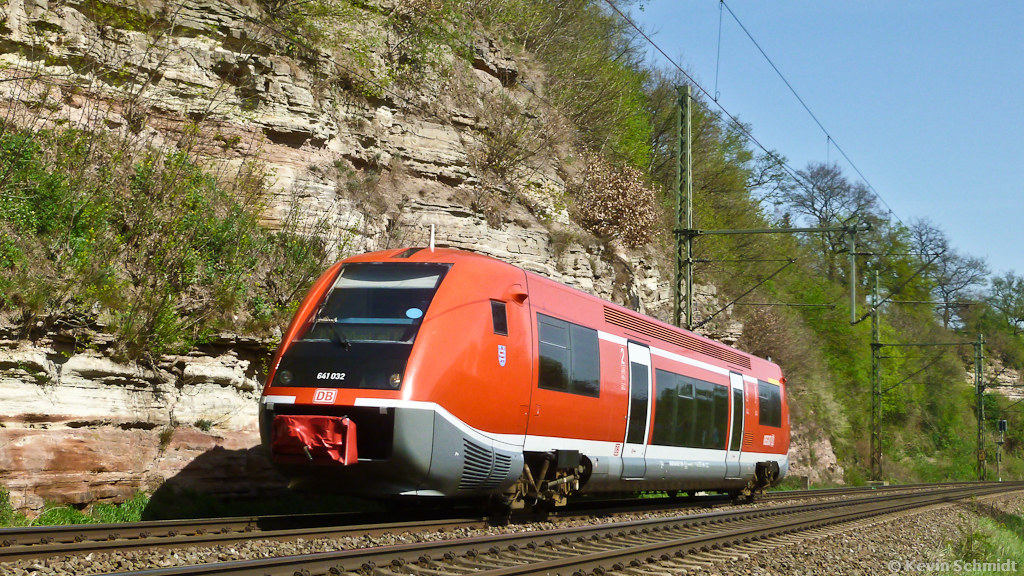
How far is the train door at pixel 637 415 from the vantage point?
501 inches

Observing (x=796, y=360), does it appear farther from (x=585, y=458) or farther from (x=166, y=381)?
(x=166, y=381)

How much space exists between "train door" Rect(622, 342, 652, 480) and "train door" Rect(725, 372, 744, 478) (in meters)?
4.22

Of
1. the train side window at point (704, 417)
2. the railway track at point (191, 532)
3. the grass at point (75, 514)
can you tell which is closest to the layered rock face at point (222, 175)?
the grass at point (75, 514)

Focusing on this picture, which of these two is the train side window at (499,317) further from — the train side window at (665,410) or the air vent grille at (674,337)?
the train side window at (665,410)

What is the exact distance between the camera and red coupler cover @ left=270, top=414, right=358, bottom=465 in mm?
8633

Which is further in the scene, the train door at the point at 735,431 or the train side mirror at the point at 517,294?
the train door at the point at 735,431

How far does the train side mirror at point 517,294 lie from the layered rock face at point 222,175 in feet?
14.5

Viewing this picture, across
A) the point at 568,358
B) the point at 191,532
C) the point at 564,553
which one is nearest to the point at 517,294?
the point at 568,358

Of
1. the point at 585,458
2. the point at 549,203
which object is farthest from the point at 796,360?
the point at 585,458

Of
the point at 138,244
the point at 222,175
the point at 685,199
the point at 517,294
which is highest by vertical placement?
the point at 685,199

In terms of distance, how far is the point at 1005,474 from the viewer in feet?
205

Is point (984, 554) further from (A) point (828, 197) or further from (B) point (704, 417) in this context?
(A) point (828, 197)

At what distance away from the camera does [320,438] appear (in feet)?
28.5

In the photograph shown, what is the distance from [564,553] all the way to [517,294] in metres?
3.17
